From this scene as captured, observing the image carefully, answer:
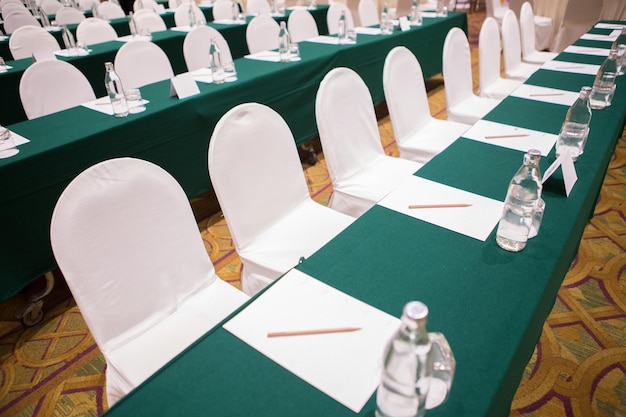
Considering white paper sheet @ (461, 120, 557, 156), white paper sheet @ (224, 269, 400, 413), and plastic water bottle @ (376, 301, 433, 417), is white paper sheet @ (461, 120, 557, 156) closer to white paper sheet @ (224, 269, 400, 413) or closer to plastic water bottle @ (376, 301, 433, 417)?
white paper sheet @ (224, 269, 400, 413)

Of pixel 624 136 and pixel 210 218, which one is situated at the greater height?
pixel 210 218

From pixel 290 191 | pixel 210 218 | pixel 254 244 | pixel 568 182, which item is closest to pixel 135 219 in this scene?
pixel 254 244

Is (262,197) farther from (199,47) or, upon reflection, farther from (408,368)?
(199,47)

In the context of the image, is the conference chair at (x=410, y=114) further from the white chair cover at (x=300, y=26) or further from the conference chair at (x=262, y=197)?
the white chair cover at (x=300, y=26)

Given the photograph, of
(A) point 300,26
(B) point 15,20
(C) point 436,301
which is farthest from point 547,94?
(B) point 15,20

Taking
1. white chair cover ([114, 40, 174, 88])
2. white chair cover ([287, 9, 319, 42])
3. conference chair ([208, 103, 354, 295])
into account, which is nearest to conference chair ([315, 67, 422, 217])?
conference chair ([208, 103, 354, 295])

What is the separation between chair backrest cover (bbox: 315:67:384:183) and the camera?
1.80 metres

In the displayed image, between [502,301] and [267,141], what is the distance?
3.26 ft

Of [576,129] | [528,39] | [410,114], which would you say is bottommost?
[528,39]

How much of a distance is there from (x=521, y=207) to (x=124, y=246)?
112cm

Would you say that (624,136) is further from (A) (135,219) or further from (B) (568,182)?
(A) (135,219)

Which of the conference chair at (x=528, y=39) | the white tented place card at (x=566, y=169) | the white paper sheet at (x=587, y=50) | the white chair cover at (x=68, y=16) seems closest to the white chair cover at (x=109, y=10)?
the white chair cover at (x=68, y=16)

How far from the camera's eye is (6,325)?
6.49ft

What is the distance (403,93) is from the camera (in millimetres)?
2320
